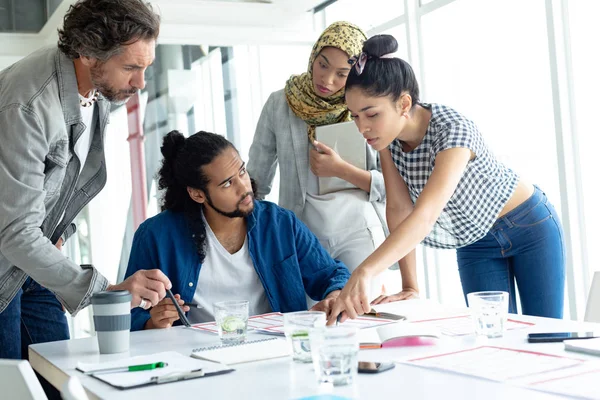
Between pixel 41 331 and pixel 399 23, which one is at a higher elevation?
pixel 399 23

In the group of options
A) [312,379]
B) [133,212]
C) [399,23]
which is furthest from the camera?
[133,212]

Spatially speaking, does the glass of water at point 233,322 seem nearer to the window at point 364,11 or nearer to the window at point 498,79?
the window at point 498,79

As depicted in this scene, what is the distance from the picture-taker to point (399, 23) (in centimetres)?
428

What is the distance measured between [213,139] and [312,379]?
4.51 feet

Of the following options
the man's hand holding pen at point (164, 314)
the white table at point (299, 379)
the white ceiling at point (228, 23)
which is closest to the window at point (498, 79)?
the white ceiling at point (228, 23)

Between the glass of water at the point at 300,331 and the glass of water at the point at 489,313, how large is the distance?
31 cm

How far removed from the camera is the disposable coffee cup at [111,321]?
62.4 inches

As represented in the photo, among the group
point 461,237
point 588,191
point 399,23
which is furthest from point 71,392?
point 399,23

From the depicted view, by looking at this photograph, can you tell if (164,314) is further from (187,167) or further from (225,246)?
(187,167)

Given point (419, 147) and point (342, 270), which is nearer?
point (419, 147)

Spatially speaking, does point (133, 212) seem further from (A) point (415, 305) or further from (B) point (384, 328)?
(B) point (384, 328)

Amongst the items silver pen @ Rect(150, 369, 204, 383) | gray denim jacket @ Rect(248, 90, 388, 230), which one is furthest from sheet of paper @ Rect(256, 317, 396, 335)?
gray denim jacket @ Rect(248, 90, 388, 230)

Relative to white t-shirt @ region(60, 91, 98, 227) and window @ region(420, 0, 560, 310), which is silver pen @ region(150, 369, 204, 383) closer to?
white t-shirt @ region(60, 91, 98, 227)

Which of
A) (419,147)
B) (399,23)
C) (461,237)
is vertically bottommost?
(461,237)
